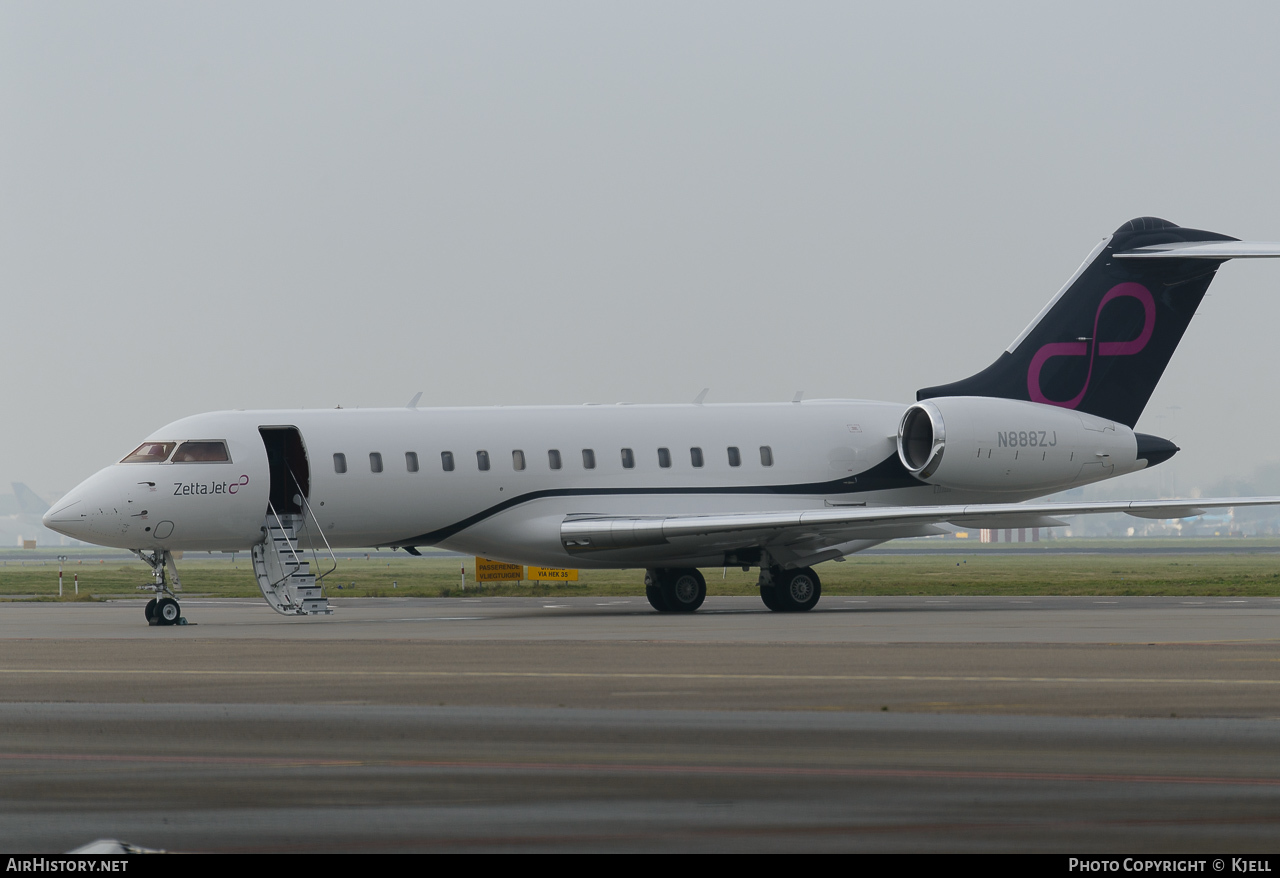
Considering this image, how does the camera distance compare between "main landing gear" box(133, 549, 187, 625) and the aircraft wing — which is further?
the aircraft wing

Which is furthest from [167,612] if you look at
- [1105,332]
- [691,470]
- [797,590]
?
[1105,332]

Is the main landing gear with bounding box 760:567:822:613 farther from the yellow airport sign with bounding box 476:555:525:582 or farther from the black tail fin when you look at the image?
the yellow airport sign with bounding box 476:555:525:582

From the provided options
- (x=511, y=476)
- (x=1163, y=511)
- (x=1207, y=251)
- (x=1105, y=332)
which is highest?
(x=1207, y=251)

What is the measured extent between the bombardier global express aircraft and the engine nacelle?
1.8 inches

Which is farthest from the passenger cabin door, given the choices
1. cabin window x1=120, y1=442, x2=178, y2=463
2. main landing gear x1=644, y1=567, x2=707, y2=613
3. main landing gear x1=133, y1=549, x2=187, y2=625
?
main landing gear x1=644, y1=567, x2=707, y2=613

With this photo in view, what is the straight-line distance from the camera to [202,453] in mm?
29953

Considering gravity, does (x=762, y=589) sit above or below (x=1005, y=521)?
below

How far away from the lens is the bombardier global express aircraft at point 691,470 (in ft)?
98.4

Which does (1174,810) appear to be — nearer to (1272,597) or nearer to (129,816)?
(129,816)

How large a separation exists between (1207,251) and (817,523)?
10.9m

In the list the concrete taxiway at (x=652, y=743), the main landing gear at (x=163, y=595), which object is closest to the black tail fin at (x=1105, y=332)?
the concrete taxiway at (x=652, y=743)

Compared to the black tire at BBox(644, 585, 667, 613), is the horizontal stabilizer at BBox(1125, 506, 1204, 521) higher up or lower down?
higher up

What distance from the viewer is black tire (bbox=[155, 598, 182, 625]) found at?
1123 inches

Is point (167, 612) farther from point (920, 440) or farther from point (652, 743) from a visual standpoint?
point (652, 743)
